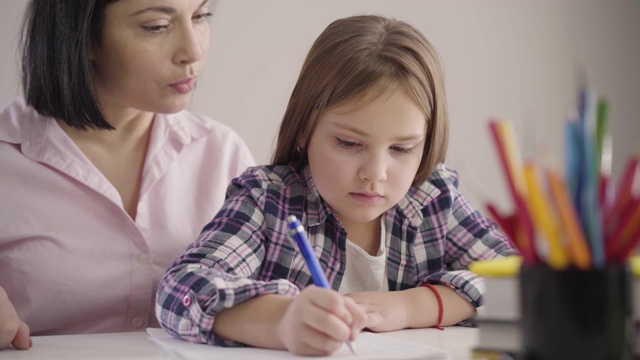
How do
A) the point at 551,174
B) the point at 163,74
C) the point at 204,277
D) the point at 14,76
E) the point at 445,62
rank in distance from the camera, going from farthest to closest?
1. the point at 445,62
2. the point at 14,76
3. the point at 163,74
4. the point at 204,277
5. the point at 551,174

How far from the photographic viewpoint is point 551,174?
57cm

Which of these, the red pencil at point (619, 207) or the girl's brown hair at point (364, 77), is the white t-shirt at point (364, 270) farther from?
the red pencil at point (619, 207)

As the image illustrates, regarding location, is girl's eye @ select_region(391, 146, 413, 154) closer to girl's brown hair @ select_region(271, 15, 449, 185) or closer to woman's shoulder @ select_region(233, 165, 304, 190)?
girl's brown hair @ select_region(271, 15, 449, 185)

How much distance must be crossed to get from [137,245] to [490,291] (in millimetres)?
794

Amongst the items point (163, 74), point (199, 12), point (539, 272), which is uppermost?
point (199, 12)

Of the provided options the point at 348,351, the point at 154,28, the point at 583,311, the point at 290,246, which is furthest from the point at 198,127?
the point at 583,311

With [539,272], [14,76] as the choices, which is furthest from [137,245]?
[539,272]

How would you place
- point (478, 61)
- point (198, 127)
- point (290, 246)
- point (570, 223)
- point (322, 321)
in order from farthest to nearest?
point (478, 61), point (198, 127), point (290, 246), point (322, 321), point (570, 223)

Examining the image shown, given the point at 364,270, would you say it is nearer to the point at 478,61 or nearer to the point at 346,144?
the point at 346,144

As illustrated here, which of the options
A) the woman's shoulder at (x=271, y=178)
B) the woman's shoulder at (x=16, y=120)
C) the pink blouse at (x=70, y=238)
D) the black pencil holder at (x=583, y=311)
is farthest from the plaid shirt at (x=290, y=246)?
the black pencil holder at (x=583, y=311)

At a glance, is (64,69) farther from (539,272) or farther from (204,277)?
(539,272)

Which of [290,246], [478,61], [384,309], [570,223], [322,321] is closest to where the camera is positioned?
[570,223]

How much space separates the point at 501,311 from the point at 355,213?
509 millimetres

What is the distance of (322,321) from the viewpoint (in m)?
0.86
